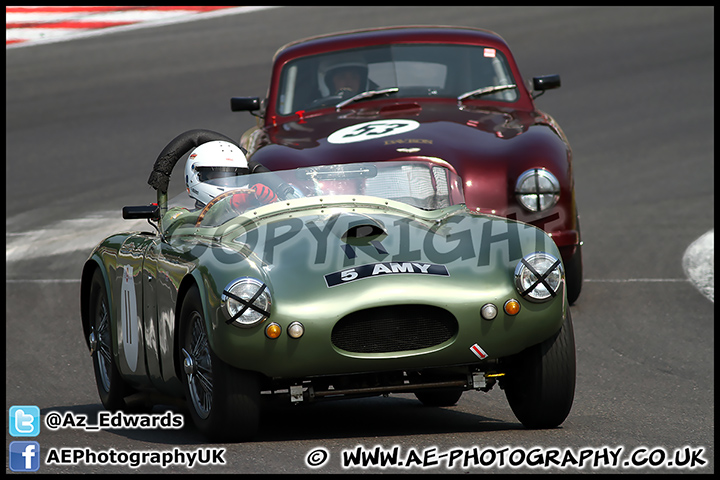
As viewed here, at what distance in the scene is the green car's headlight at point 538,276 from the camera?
4984 millimetres

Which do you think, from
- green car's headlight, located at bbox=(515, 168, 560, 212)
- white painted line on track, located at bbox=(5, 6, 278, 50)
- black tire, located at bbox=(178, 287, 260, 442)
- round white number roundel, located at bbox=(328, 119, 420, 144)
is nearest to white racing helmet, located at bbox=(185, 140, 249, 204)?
Result: black tire, located at bbox=(178, 287, 260, 442)

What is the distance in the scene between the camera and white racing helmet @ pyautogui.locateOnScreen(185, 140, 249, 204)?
6.15 metres

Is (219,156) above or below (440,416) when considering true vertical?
above

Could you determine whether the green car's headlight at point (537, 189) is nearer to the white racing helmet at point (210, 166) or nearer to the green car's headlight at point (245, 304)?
the white racing helmet at point (210, 166)

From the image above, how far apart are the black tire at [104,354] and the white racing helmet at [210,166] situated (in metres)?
0.75

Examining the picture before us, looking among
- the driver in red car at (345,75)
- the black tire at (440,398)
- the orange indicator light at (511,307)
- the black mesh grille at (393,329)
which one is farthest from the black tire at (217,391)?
the driver in red car at (345,75)

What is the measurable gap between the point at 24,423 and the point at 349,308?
66.2 inches

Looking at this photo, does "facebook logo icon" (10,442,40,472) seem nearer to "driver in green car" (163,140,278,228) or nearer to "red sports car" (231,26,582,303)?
"driver in green car" (163,140,278,228)

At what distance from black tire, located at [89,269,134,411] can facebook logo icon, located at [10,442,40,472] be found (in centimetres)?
152

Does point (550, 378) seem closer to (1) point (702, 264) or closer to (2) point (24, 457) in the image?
(2) point (24, 457)
